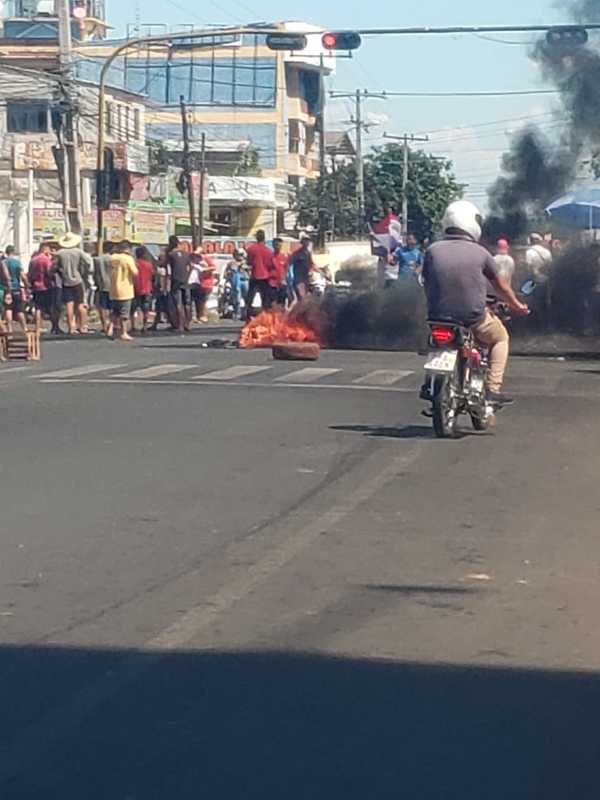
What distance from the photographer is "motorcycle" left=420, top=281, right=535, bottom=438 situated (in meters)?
14.0

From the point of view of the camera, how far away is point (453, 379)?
555 inches

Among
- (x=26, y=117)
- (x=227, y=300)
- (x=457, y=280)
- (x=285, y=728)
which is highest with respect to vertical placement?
(x=26, y=117)

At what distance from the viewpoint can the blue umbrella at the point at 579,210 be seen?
28.0 m

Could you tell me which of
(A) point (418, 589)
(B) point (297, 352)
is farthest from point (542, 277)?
(A) point (418, 589)

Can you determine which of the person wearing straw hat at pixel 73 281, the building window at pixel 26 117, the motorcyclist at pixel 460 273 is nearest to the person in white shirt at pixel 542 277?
the person wearing straw hat at pixel 73 281

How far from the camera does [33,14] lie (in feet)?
295

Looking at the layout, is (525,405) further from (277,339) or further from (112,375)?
(277,339)

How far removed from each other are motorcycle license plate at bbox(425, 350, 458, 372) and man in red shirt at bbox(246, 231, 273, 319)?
50.7 ft

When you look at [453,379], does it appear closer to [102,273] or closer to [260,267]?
[260,267]

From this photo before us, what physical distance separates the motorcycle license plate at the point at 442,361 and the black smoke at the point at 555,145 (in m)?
15.7

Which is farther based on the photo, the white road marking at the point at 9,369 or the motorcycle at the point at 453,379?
the white road marking at the point at 9,369

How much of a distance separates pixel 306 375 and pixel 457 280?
6.40 meters

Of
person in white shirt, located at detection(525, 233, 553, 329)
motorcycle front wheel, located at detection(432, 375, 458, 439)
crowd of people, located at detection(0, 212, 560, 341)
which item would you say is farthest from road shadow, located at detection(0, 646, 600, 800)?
crowd of people, located at detection(0, 212, 560, 341)

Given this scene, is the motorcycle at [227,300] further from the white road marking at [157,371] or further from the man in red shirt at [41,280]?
the white road marking at [157,371]
